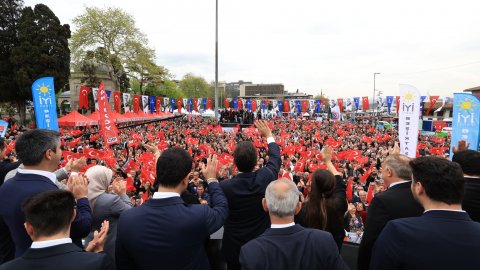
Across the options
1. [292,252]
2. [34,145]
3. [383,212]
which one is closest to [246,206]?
[292,252]

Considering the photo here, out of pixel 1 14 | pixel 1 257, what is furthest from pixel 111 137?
pixel 1 14

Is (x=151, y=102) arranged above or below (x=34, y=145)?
Answer: above

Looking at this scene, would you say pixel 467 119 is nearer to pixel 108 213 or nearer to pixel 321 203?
pixel 321 203

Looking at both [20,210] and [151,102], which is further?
[151,102]

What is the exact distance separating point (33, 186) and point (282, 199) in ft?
5.72

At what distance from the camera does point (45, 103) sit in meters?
7.52

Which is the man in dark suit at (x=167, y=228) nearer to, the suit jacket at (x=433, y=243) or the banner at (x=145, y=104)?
the suit jacket at (x=433, y=243)

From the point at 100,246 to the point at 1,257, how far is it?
1193mm

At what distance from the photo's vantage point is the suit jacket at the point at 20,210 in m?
2.05

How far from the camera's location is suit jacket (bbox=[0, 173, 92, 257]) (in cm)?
205

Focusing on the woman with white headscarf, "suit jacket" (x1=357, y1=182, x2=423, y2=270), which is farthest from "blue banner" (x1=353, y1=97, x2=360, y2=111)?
the woman with white headscarf

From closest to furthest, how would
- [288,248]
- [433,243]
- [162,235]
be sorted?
[433,243] → [288,248] → [162,235]

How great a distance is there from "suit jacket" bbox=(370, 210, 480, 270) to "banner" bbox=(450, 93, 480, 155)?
733 cm

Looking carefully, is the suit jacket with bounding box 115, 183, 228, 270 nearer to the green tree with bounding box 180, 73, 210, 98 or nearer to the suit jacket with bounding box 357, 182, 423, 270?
the suit jacket with bounding box 357, 182, 423, 270
